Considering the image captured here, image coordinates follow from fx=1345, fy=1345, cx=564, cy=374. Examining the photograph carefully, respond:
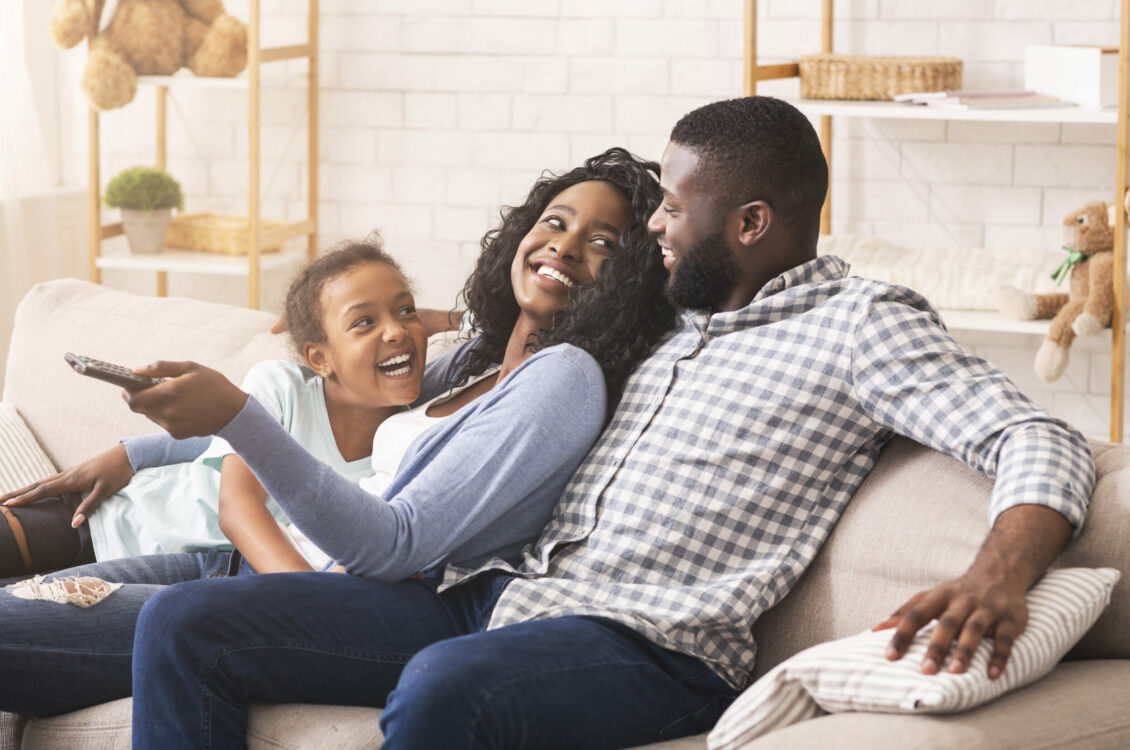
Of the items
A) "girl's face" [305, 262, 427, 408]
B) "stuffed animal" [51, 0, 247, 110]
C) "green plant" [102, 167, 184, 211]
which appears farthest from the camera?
"green plant" [102, 167, 184, 211]

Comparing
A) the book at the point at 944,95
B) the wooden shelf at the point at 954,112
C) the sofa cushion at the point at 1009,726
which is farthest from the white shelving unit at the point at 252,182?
the sofa cushion at the point at 1009,726

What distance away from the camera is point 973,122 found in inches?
134

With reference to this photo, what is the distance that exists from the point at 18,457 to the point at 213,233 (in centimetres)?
155

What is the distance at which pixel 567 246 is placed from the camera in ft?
6.52

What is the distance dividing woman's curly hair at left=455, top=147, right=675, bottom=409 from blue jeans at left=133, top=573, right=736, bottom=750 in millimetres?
370

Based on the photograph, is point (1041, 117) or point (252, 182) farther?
point (252, 182)

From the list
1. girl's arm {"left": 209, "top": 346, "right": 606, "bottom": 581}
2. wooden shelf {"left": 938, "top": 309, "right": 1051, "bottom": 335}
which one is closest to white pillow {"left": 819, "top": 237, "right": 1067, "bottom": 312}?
wooden shelf {"left": 938, "top": 309, "right": 1051, "bottom": 335}

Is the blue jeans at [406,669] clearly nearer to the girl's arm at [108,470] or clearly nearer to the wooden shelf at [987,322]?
the girl's arm at [108,470]

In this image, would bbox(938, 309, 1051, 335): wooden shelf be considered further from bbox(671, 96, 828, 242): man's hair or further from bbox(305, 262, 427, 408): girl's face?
bbox(305, 262, 427, 408): girl's face

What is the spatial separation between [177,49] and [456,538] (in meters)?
2.51

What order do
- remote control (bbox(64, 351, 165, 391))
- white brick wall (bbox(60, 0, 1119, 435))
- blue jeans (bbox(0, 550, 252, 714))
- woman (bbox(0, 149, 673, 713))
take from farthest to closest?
white brick wall (bbox(60, 0, 1119, 435)) < blue jeans (bbox(0, 550, 252, 714)) < woman (bbox(0, 149, 673, 713)) < remote control (bbox(64, 351, 165, 391))

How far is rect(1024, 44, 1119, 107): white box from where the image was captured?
2902 millimetres

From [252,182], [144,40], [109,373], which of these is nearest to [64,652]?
[109,373]

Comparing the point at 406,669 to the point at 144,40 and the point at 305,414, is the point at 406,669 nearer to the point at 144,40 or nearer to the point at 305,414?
the point at 305,414
